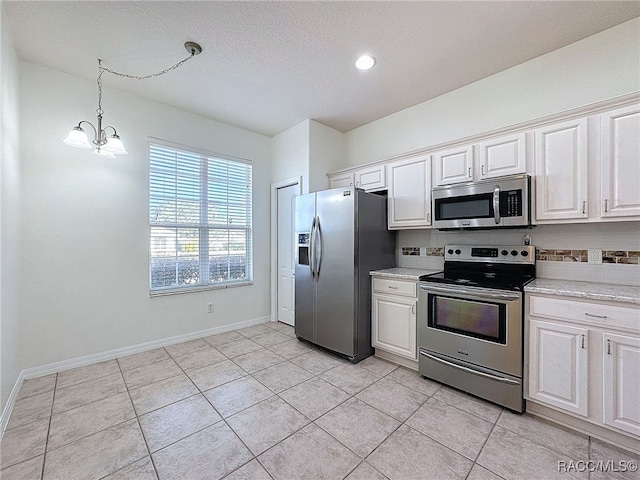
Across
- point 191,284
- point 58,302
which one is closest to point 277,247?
point 191,284

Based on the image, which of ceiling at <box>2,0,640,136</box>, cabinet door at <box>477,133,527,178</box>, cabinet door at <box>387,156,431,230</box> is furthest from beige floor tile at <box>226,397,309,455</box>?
ceiling at <box>2,0,640,136</box>

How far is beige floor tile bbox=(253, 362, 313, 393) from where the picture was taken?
94.4 inches

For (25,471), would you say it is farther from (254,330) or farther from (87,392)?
(254,330)

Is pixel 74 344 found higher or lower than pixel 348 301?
lower

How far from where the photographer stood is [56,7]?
75.4 inches

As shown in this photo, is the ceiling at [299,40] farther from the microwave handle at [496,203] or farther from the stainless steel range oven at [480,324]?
the stainless steel range oven at [480,324]

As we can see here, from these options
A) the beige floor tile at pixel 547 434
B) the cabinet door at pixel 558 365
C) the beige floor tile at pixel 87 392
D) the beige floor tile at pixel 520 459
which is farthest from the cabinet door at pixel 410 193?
the beige floor tile at pixel 87 392

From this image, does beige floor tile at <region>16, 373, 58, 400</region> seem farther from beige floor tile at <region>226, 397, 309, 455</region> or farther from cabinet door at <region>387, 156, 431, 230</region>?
cabinet door at <region>387, 156, 431, 230</region>

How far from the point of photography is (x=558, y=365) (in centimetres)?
184

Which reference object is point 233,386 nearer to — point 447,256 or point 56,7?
point 447,256

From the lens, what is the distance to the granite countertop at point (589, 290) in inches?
64.7

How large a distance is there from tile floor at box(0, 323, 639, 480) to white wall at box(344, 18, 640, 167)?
8.26 feet

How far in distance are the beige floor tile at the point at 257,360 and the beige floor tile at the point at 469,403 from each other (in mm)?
1546

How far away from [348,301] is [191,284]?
206 cm
